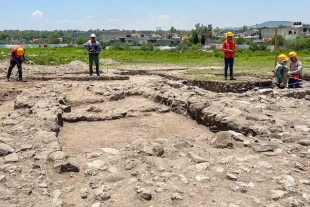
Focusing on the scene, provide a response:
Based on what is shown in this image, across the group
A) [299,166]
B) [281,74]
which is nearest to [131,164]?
[299,166]

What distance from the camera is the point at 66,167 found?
4.95m

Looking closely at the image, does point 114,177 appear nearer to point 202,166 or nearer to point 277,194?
point 202,166

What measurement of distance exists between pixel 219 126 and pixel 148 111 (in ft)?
7.79

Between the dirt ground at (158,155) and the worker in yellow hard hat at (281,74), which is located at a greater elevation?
the worker in yellow hard hat at (281,74)

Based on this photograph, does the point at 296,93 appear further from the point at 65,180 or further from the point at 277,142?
the point at 65,180

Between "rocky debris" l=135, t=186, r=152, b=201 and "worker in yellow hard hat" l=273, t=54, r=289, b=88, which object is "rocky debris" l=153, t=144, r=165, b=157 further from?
"worker in yellow hard hat" l=273, t=54, r=289, b=88

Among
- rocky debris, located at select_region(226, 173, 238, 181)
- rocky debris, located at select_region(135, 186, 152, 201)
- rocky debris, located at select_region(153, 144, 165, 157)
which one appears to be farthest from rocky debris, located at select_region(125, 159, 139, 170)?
rocky debris, located at select_region(226, 173, 238, 181)

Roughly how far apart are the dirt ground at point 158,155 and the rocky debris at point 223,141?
2cm

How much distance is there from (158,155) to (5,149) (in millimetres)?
2129

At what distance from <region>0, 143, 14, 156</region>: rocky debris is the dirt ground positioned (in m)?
0.03

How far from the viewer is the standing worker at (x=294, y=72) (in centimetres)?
1195

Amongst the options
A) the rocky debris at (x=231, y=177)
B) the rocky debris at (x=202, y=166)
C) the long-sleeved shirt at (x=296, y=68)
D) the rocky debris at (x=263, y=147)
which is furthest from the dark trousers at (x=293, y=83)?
the rocky debris at (x=231, y=177)

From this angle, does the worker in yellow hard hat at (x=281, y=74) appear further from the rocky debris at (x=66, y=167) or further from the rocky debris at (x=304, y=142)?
the rocky debris at (x=66, y=167)

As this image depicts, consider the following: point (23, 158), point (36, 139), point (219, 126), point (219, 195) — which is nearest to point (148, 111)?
point (219, 126)
